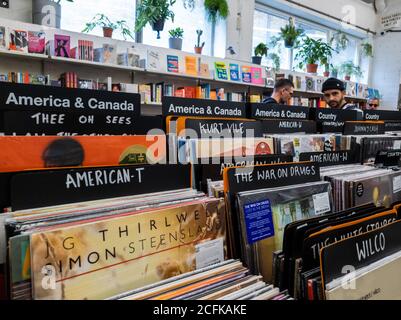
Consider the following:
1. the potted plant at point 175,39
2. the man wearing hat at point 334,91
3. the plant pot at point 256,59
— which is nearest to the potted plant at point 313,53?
the plant pot at point 256,59

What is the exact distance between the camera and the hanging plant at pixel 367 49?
7812mm

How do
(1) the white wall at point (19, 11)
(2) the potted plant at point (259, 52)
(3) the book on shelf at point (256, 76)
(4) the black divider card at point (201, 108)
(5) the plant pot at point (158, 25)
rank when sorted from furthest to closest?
(2) the potted plant at point (259, 52) → (3) the book on shelf at point (256, 76) → (5) the plant pot at point (158, 25) → (1) the white wall at point (19, 11) → (4) the black divider card at point (201, 108)

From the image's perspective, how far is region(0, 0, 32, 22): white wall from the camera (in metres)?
3.67

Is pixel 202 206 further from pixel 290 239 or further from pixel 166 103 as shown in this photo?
pixel 166 103

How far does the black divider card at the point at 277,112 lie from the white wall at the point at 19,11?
3.40m

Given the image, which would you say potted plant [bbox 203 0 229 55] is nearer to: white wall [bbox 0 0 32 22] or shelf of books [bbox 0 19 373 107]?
shelf of books [bbox 0 19 373 107]

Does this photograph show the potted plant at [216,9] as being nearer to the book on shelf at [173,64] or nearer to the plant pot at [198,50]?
the plant pot at [198,50]

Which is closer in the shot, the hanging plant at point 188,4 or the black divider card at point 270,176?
the black divider card at point 270,176

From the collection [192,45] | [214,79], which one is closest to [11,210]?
[214,79]

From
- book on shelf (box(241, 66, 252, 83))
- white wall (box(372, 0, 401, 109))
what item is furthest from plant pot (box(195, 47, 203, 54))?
white wall (box(372, 0, 401, 109))

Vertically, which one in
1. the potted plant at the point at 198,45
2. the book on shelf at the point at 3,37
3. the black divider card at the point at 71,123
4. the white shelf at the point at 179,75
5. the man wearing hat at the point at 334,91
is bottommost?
the black divider card at the point at 71,123

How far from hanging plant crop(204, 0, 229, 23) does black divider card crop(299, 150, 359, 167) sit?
14.3 ft

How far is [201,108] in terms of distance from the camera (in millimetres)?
1438
